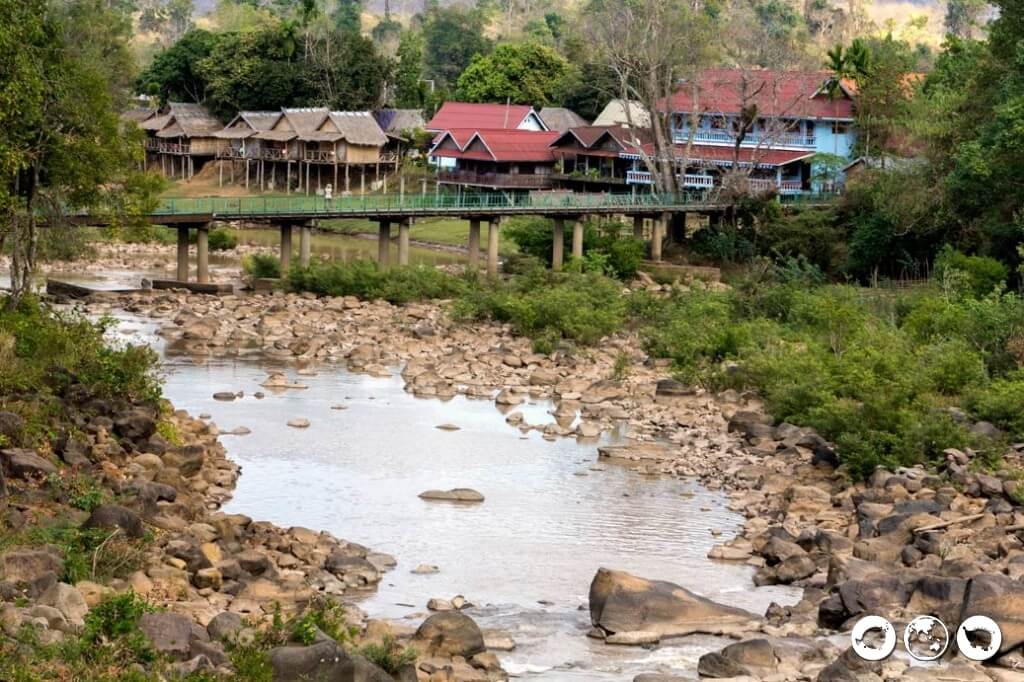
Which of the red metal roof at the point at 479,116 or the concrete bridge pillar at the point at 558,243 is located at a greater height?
the red metal roof at the point at 479,116

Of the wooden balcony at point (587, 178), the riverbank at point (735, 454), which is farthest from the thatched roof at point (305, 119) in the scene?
the riverbank at point (735, 454)

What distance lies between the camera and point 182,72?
268ft

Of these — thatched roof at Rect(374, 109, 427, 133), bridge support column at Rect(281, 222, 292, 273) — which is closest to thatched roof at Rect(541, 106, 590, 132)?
thatched roof at Rect(374, 109, 427, 133)

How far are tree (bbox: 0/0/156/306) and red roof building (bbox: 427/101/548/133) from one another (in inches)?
1621

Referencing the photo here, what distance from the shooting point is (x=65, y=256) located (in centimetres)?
4522

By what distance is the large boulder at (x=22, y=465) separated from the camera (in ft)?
65.2

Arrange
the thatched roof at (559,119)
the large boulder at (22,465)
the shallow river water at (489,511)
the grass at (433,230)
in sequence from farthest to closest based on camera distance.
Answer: the thatched roof at (559,119)
the grass at (433,230)
the large boulder at (22,465)
the shallow river water at (489,511)

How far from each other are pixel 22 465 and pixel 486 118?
5276 cm

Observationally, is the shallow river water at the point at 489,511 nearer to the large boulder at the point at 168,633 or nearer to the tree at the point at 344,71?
the large boulder at the point at 168,633

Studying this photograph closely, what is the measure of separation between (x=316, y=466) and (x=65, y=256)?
2245 cm

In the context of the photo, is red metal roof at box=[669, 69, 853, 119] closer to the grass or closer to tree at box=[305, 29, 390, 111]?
the grass

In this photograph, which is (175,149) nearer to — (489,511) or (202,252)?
(202,252)

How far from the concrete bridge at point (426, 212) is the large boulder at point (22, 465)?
22.4 meters

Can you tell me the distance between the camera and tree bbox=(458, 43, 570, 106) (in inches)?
3036
